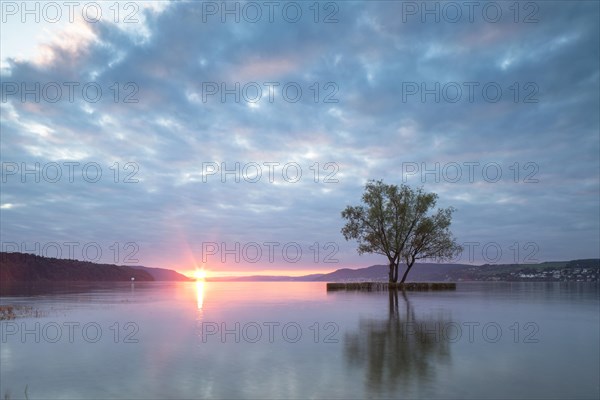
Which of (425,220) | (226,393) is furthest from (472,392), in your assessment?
(425,220)

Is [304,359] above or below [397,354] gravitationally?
below

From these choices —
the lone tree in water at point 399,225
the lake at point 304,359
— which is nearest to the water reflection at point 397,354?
the lake at point 304,359

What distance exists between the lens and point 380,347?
59.0 ft

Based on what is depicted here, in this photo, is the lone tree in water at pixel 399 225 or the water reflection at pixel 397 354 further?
the lone tree in water at pixel 399 225

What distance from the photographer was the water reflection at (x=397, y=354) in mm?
12375

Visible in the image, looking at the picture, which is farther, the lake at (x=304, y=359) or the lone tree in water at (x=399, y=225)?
the lone tree in water at (x=399, y=225)

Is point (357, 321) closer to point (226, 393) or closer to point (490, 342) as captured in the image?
point (490, 342)

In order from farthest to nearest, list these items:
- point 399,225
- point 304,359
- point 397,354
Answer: point 399,225 → point 397,354 → point 304,359

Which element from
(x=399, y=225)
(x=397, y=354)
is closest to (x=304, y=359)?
(x=397, y=354)

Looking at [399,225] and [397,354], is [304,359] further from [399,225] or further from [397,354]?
[399,225]

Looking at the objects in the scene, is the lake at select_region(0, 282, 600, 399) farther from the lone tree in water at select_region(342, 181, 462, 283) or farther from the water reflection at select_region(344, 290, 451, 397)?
the lone tree in water at select_region(342, 181, 462, 283)

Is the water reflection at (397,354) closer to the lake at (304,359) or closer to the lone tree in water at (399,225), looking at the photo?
the lake at (304,359)

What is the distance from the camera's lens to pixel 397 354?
16.4 m

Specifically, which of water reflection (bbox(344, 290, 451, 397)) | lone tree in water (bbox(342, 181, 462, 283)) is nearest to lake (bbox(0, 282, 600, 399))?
water reflection (bbox(344, 290, 451, 397))
